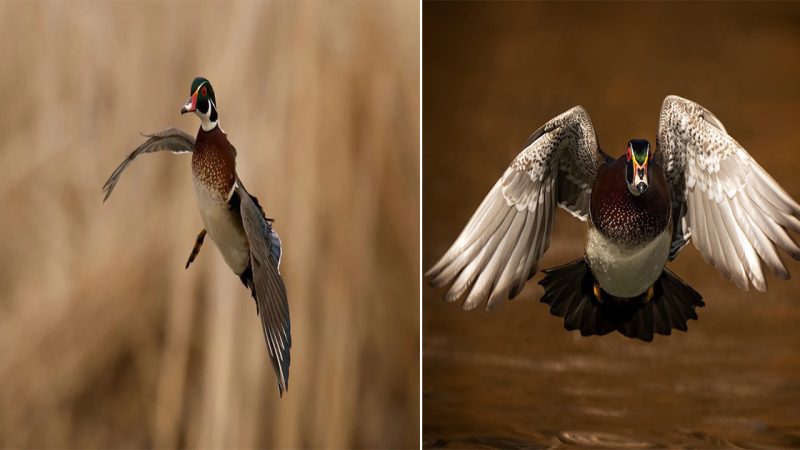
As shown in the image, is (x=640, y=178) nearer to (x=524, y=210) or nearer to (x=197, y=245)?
(x=524, y=210)

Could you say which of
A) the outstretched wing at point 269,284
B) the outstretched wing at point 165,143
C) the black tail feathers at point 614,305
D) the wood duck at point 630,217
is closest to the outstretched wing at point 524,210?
the wood duck at point 630,217

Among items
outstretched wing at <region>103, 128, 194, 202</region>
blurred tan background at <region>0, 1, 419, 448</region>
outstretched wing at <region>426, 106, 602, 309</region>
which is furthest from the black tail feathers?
outstretched wing at <region>103, 128, 194, 202</region>

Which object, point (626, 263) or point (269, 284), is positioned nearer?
point (626, 263)

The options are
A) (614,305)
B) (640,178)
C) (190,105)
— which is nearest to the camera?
(640,178)

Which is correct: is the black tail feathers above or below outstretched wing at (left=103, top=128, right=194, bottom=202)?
below

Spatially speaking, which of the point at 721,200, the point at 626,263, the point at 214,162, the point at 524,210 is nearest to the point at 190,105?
the point at 214,162

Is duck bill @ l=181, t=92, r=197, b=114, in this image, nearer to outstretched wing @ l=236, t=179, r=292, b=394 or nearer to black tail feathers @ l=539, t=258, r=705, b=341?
outstretched wing @ l=236, t=179, r=292, b=394
